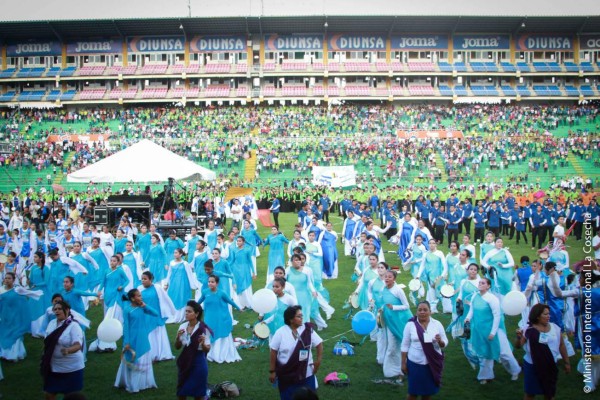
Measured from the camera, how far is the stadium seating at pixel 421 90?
5797 centimetres

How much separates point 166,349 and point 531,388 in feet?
19.0

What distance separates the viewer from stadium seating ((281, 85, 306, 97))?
190ft

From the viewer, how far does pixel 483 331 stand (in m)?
8.32

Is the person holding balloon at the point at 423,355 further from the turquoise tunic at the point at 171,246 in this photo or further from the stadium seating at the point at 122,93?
the stadium seating at the point at 122,93

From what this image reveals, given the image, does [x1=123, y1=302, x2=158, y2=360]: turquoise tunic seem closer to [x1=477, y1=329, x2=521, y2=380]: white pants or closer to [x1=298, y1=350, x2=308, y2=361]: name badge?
[x1=298, y1=350, x2=308, y2=361]: name badge

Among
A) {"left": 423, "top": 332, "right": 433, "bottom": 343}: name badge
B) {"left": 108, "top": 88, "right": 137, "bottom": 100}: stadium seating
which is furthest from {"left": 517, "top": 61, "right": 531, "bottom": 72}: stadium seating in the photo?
{"left": 423, "top": 332, "right": 433, "bottom": 343}: name badge

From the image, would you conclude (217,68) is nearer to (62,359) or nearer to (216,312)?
(216,312)

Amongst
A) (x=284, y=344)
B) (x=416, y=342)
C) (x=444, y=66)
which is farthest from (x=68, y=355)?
(x=444, y=66)

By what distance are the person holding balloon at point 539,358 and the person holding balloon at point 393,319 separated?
2020 mm

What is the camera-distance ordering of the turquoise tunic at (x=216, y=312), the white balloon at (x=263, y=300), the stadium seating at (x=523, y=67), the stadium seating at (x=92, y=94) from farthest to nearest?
the stadium seating at (x=523, y=67) < the stadium seating at (x=92, y=94) < the turquoise tunic at (x=216, y=312) < the white balloon at (x=263, y=300)

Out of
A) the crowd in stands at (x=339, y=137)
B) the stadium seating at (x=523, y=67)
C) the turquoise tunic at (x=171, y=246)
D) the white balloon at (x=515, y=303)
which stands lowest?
the white balloon at (x=515, y=303)

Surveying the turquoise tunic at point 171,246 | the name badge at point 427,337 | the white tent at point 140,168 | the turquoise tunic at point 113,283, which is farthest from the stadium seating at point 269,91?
the name badge at point 427,337

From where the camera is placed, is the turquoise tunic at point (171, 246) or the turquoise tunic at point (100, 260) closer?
the turquoise tunic at point (100, 260)

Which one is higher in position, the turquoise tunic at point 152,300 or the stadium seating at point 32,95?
the stadium seating at point 32,95
